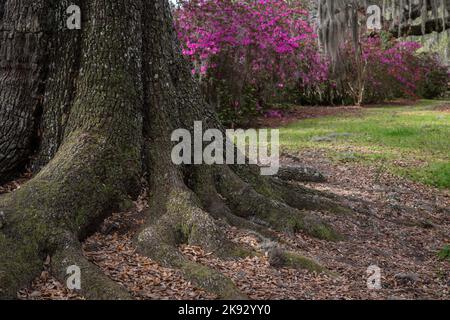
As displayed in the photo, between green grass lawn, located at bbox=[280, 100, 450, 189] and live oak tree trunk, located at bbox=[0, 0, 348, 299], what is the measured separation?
4793 mm

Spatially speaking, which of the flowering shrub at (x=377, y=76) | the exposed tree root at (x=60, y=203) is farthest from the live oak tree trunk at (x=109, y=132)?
the flowering shrub at (x=377, y=76)

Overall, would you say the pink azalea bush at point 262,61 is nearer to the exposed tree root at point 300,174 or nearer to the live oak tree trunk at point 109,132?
the exposed tree root at point 300,174

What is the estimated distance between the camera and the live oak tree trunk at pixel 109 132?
15.6 feet

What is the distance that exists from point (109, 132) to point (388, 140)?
906 cm

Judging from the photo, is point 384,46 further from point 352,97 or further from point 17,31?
point 17,31

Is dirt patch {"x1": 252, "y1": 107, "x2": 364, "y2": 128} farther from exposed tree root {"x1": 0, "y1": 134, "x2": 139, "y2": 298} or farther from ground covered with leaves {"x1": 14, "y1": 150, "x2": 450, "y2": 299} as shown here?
exposed tree root {"x1": 0, "y1": 134, "x2": 139, "y2": 298}

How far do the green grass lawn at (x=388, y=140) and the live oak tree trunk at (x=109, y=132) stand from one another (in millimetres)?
4793

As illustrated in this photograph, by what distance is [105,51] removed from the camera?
5352mm

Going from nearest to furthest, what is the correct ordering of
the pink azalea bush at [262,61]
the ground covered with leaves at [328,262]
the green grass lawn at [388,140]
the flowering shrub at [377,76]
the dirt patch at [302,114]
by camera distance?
the ground covered with leaves at [328,262]
the green grass lawn at [388,140]
the pink azalea bush at [262,61]
the dirt patch at [302,114]
the flowering shrub at [377,76]

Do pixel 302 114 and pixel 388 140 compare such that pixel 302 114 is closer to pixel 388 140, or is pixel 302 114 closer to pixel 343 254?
pixel 388 140

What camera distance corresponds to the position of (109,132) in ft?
17.1

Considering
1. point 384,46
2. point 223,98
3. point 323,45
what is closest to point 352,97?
point 323,45

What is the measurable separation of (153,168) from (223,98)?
10.6m

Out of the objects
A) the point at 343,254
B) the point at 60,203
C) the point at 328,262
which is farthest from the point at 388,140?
the point at 60,203
